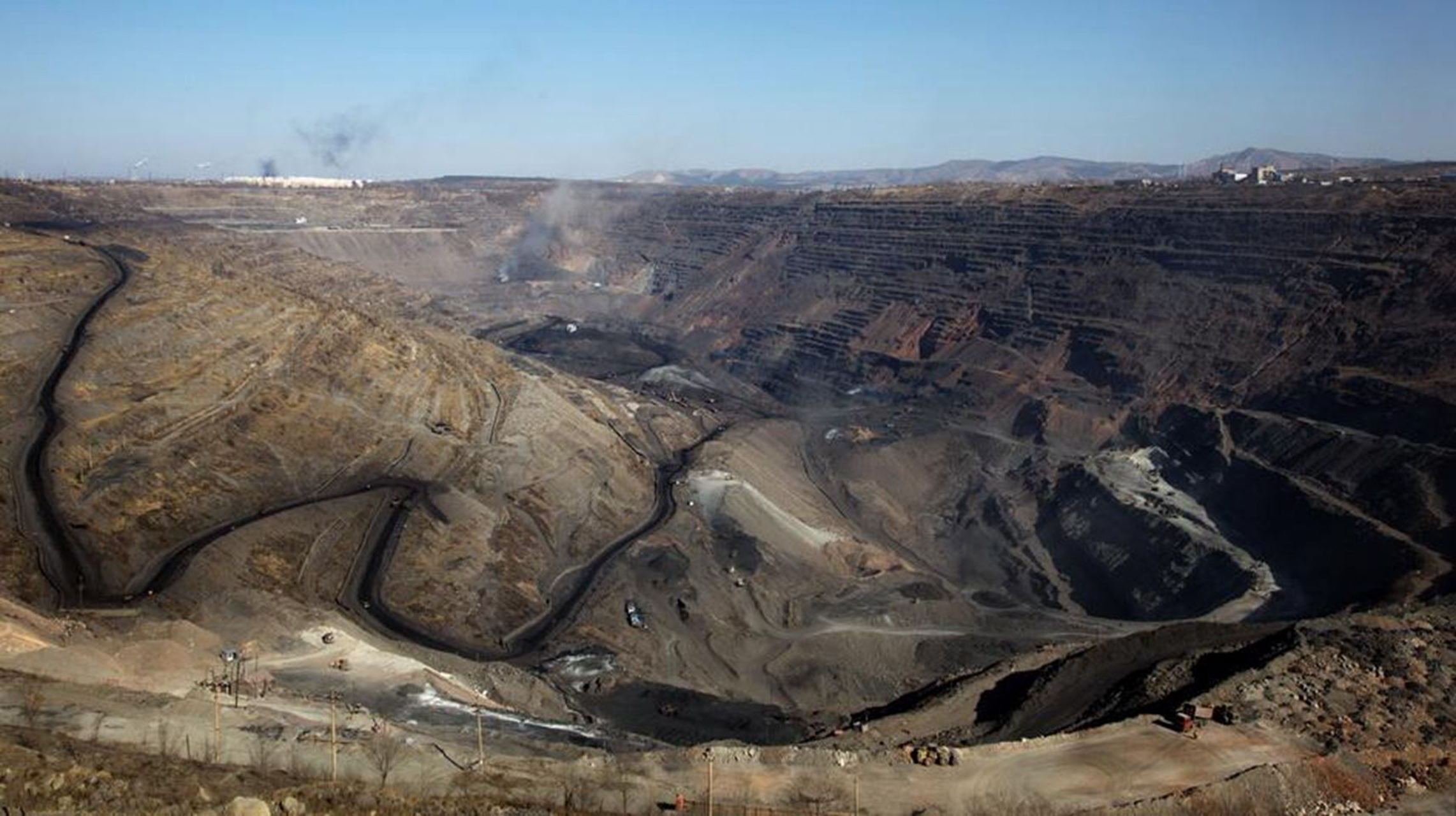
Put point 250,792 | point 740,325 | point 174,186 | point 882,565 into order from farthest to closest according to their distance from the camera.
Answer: point 174,186, point 740,325, point 882,565, point 250,792

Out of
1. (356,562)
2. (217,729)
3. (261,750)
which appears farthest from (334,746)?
(356,562)

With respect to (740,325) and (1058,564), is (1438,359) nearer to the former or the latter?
(1058,564)

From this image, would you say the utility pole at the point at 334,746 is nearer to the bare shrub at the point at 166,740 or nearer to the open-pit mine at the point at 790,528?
the open-pit mine at the point at 790,528

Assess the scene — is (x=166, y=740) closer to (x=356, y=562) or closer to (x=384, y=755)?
(x=384, y=755)

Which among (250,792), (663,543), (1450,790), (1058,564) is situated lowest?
(1058,564)

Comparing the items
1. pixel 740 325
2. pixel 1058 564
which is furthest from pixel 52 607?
pixel 740 325

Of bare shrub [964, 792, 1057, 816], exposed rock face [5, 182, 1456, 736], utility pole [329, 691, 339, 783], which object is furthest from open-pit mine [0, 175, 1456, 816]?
exposed rock face [5, 182, 1456, 736]
